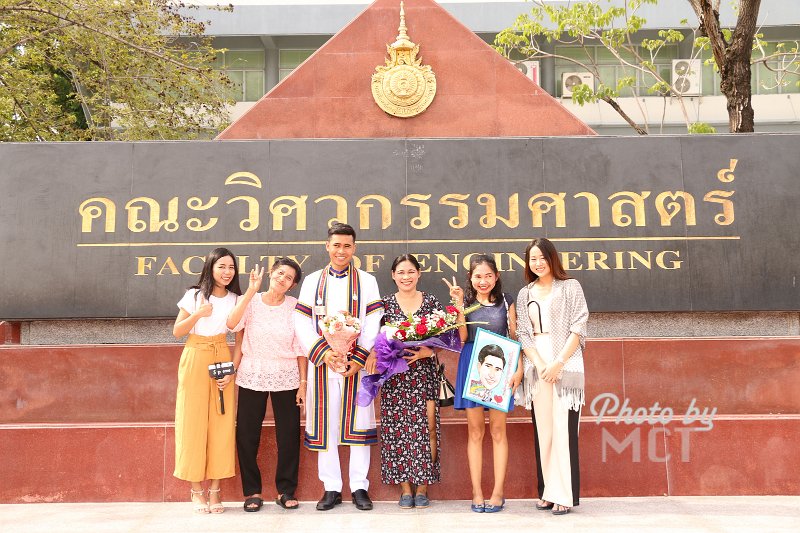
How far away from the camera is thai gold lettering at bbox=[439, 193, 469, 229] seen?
5.54 metres

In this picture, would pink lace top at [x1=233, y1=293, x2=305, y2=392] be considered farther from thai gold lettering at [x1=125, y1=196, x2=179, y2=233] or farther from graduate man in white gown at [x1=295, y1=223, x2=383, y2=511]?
thai gold lettering at [x1=125, y1=196, x2=179, y2=233]

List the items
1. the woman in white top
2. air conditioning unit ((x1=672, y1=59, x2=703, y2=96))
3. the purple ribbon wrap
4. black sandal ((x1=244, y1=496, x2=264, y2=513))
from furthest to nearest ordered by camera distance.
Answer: air conditioning unit ((x1=672, y1=59, x2=703, y2=96))
black sandal ((x1=244, y1=496, x2=264, y2=513))
the woman in white top
the purple ribbon wrap

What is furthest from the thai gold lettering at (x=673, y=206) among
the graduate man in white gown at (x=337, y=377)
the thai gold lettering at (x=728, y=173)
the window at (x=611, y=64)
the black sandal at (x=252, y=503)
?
the window at (x=611, y=64)

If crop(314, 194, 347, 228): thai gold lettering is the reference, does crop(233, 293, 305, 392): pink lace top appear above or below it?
below

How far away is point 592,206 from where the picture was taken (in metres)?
5.54

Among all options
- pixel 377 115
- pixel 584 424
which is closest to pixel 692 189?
pixel 584 424

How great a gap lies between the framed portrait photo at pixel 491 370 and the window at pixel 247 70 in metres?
17.1

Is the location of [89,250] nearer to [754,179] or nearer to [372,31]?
[372,31]

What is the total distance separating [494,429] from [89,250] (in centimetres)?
339

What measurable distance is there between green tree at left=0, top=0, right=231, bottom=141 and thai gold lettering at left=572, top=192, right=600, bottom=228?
22.4ft

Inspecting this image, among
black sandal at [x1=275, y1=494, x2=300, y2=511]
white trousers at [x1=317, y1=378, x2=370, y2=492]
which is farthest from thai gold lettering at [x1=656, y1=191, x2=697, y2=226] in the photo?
black sandal at [x1=275, y1=494, x2=300, y2=511]

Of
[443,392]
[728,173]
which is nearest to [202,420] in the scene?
[443,392]

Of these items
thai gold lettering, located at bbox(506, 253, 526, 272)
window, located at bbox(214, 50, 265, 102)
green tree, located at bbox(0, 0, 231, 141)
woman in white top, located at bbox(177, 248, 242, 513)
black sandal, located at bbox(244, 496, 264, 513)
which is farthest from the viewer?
window, located at bbox(214, 50, 265, 102)

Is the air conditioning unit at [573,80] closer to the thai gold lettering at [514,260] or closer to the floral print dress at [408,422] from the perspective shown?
the thai gold lettering at [514,260]
